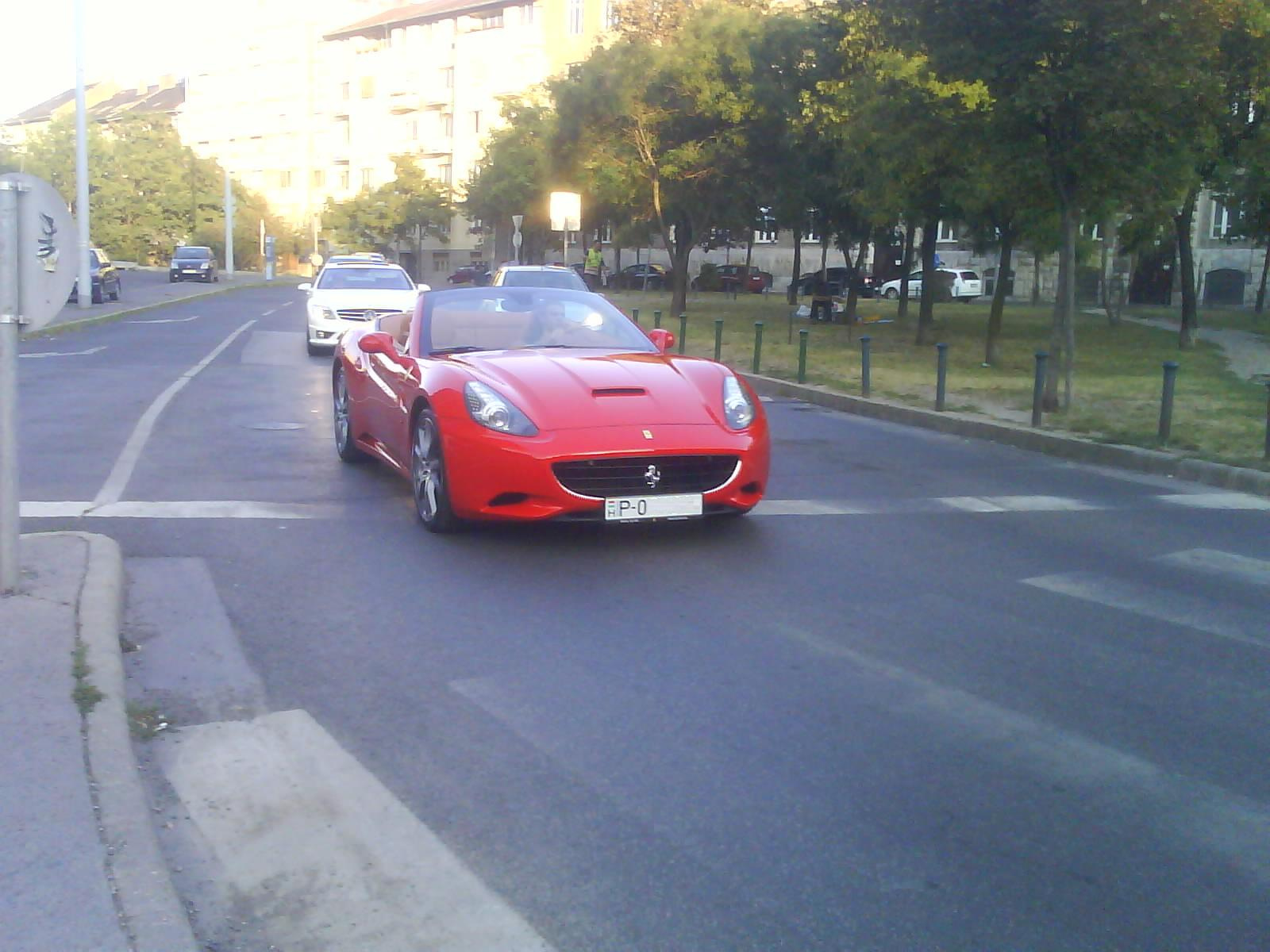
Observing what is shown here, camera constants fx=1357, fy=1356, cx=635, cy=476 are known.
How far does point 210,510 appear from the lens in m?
8.62

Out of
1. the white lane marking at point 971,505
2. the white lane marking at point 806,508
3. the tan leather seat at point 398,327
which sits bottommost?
the white lane marking at point 971,505

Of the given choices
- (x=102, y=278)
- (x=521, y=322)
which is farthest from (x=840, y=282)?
(x=521, y=322)

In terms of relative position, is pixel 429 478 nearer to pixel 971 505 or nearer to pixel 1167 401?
pixel 971 505

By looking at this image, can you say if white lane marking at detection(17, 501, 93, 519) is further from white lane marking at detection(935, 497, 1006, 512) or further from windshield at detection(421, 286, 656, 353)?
white lane marking at detection(935, 497, 1006, 512)

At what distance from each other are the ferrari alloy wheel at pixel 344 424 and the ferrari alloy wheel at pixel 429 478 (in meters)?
2.23

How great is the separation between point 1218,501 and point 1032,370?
11.4 metres

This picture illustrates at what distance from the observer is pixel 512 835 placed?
400 cm

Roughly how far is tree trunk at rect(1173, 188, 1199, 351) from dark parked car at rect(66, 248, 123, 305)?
27.8m

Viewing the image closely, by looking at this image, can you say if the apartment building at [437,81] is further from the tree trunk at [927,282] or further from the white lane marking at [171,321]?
the tree trunk at [927,282]

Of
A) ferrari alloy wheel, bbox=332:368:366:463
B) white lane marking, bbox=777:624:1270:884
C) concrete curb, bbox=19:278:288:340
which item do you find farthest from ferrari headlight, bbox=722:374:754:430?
concrete curb, bbox=19:278:288:340

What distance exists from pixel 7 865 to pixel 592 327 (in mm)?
6103

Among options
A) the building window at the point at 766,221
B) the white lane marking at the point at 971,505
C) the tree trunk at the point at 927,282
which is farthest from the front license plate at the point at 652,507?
the building window at the point at 766,221

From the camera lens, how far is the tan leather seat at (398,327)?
30.4 ft

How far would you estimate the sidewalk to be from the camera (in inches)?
128
